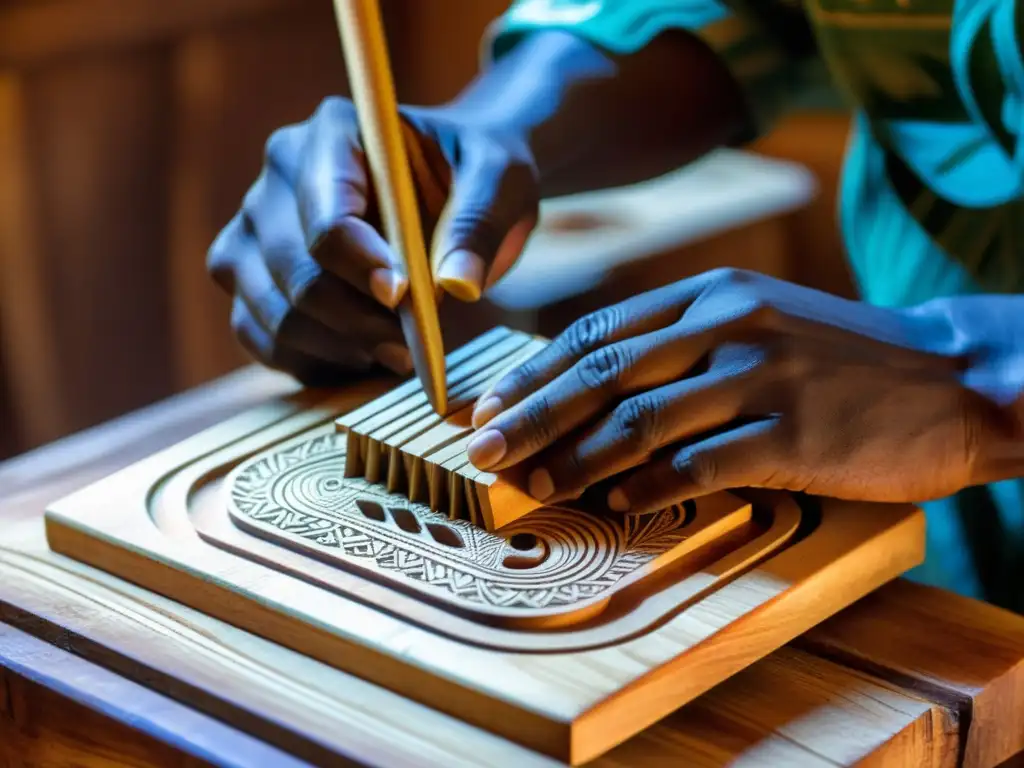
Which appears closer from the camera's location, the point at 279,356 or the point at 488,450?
the point at 488,450

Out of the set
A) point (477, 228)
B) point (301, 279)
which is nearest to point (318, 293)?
point (301, 279)

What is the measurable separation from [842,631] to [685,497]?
12 centimetres

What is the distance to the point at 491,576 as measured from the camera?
73 cm

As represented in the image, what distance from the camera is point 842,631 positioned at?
2.54 ft

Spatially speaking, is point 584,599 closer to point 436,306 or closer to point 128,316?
point 436,306

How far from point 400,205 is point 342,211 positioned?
0.07 m

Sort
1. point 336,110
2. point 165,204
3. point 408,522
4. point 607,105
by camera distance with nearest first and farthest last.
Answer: point 408,522
point 336,110
point 607,105
point 165,204

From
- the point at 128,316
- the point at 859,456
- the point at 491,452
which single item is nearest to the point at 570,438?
the point at 491,452

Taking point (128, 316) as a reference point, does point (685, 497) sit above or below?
above

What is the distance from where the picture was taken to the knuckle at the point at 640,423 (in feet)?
2.48

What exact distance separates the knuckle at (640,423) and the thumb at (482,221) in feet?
0.48

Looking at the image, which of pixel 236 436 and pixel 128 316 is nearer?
pixel 236 436

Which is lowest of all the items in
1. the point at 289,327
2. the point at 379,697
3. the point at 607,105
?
Answer: the point at 379,697

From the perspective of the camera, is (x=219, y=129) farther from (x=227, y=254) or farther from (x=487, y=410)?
(x=487, y=410)
